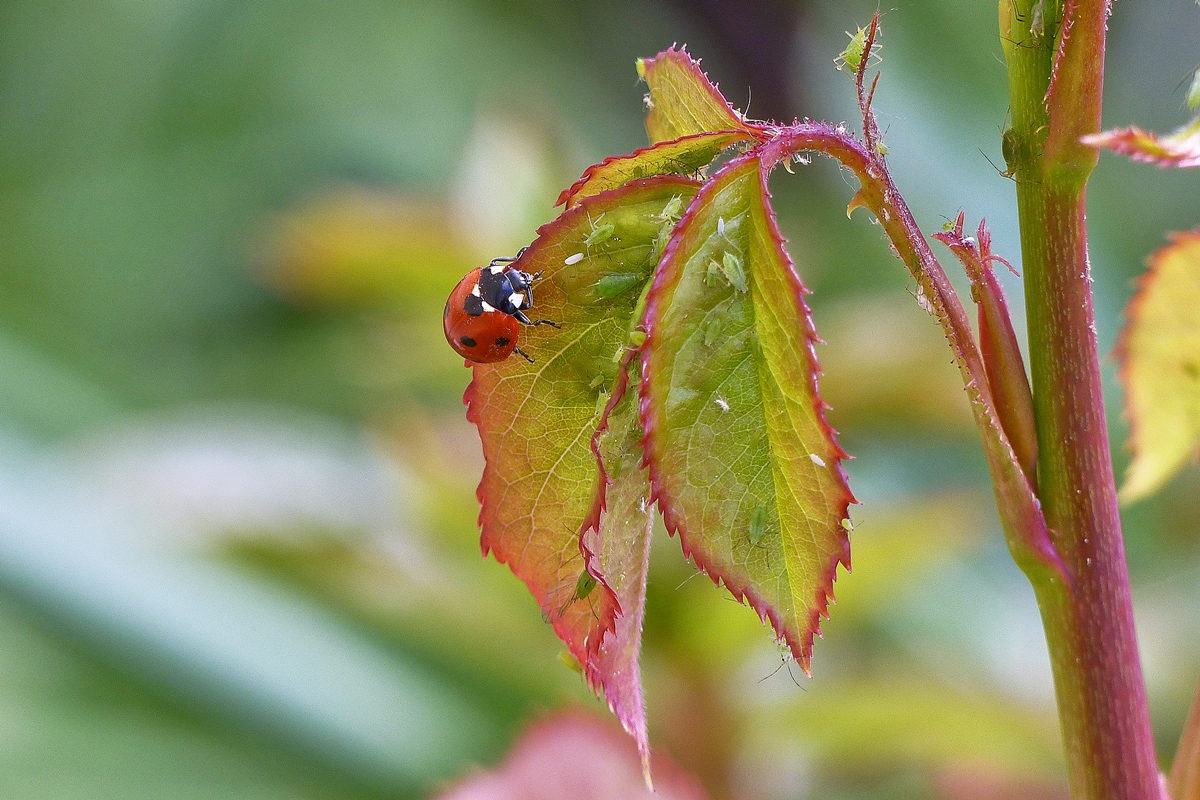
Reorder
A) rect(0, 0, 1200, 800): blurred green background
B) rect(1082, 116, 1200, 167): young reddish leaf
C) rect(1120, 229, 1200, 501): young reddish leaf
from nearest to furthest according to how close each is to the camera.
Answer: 1. rect(1082, 116, 1200, 167): young reddish leaf
2. rect(1120, 229, 1200, 501): young reddish leaf
3. rect(0, 0, 1200, 800): blurred green background

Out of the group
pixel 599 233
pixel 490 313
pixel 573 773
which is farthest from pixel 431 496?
pixel 599 233

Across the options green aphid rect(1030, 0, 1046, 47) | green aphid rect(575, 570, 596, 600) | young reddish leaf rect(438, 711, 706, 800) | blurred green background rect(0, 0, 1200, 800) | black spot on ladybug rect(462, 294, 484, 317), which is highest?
blurred green background rect(0, 0, 1200, 800)

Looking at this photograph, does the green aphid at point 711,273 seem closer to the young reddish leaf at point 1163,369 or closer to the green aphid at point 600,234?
the green aphid at point 600,234

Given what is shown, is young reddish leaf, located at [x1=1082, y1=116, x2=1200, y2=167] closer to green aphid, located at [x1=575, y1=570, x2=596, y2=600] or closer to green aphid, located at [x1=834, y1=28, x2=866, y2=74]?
green aphid, located at [x1=834, y1=28, x2=866, y2=74]

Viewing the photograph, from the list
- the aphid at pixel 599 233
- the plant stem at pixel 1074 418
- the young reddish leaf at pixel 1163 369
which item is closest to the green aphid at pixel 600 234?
the aphid at pixel 599 233

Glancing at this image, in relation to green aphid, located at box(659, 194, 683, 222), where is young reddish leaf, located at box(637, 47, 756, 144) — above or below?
above

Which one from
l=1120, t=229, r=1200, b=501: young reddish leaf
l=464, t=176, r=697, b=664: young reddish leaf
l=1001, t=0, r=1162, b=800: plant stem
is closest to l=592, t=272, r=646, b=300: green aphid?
l=464, t=176, r=697, b=664: young reddish leaf

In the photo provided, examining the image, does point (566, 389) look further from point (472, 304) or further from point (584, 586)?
point (472, 304)
